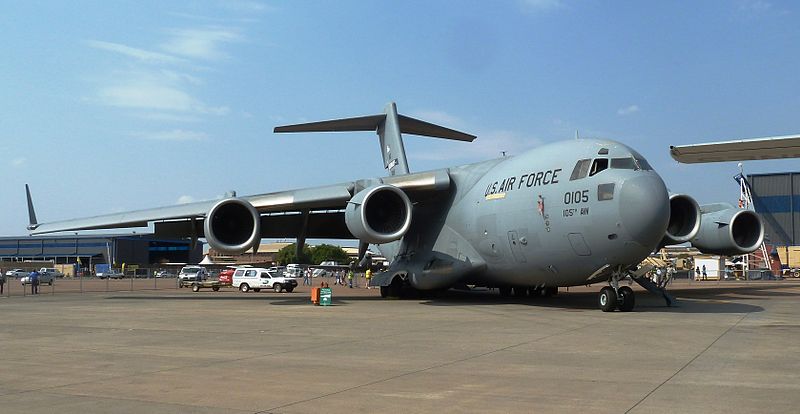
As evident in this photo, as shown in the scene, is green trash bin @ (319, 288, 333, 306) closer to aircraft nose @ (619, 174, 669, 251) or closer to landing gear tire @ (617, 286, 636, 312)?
landing gear tire @ (617, 286, 636, 312)

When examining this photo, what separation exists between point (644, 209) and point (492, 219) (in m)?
4.95

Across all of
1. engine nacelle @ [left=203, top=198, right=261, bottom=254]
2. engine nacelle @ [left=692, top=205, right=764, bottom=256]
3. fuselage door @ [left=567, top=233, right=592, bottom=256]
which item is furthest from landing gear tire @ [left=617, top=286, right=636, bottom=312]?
engine nacelle @ [left=203, top=198, right=261, bottom=254]

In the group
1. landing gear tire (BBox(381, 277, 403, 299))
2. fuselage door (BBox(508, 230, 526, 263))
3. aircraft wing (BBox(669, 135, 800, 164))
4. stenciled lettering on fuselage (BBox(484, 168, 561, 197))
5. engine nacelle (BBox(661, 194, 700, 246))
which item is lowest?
landing gear tire (BBox(381, 277, 403, 299))

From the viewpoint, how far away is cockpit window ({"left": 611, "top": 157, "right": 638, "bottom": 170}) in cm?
1603

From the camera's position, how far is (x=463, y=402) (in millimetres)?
6371

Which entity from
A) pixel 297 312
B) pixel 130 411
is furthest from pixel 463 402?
pixel 297 312

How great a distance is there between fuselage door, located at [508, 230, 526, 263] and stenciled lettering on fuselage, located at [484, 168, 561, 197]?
46.1 inches

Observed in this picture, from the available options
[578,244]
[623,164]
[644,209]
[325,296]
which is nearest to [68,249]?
[325,296]

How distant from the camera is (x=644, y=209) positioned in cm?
1511

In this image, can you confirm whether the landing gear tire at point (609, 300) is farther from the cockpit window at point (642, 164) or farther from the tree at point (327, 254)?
the tree at point (327, 254)

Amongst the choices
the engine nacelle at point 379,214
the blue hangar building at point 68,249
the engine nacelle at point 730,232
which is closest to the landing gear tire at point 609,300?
the engine nacelle at point 379,214

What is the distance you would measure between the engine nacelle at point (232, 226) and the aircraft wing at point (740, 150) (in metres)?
18.5

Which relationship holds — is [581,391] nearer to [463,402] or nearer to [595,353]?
[463,402]

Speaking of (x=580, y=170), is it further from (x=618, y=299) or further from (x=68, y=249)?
(x=68, y=249)
